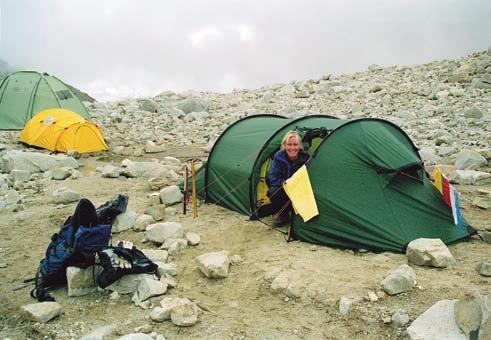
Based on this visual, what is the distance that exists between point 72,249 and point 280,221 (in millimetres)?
3433

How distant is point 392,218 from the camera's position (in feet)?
21.2

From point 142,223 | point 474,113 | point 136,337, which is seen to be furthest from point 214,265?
point 474,113

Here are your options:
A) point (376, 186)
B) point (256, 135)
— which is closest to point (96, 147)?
point (256, 135)

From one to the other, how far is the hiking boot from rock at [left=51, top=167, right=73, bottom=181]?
6238 mm

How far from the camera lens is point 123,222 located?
25.2 ft

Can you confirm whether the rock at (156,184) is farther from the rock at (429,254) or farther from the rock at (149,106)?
the rock at (149,106)

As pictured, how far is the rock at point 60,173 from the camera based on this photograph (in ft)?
37.1

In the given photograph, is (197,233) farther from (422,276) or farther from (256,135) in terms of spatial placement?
(422,276)

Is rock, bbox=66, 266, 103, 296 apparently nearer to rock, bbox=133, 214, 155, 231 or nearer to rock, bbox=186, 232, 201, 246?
rock, bbox=186, 232, 201, 246

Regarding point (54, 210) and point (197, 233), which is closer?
point (197, 233)

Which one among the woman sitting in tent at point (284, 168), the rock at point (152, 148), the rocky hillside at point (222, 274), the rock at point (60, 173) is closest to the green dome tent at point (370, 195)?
the rocky hillside at point (222, 274)

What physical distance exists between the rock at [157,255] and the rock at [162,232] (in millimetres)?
401

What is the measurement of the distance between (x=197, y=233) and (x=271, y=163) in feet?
5.83

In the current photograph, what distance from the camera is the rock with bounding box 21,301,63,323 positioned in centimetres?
489
